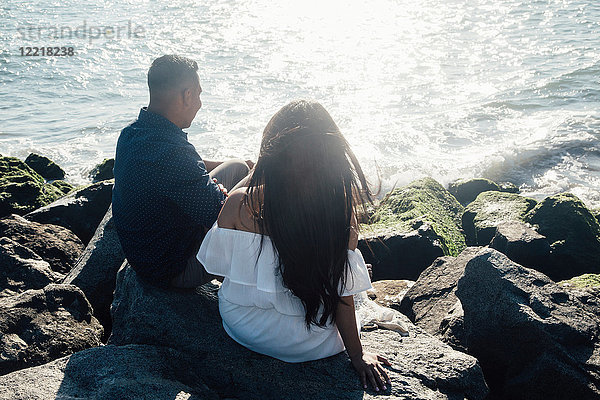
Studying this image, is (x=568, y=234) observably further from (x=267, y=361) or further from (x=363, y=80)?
(x=363, y=80)

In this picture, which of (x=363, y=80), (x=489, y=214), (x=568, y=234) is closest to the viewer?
(x=568, y=234)

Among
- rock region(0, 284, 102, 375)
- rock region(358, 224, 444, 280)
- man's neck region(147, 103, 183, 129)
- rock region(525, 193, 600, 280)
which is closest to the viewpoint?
rock region(0, 284, 102, 375)

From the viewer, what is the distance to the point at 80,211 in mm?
7305

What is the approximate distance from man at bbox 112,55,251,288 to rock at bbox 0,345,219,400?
818 mm

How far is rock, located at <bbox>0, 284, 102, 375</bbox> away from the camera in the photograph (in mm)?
3904

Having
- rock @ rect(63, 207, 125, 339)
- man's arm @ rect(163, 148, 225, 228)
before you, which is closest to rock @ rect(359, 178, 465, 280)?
man's arm @ rect(163, 148, 225, 228)

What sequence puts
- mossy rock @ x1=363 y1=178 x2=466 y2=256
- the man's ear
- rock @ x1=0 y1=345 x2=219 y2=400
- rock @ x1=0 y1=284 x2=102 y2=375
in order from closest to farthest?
rock @ x1=0 y1=345 x2=219 y2=400
rock @ x1=0 y1=284 x2=102 y2=375
the man's ear
mossy rock @ x1=363 y1=178 x2=466 y2=256

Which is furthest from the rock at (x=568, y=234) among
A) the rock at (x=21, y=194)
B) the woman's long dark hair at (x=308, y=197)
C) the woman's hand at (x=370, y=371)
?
the rock at (x=21, y=194)

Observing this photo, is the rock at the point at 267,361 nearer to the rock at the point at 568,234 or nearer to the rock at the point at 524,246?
the rock at the point at 524,246

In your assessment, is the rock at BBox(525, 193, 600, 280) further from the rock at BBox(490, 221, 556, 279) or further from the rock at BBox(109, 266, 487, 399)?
the rock at BBox(109, 266, 487, 399)

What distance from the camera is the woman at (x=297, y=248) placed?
3.14 meters

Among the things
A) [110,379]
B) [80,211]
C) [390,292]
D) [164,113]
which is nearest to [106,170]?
[80,211]

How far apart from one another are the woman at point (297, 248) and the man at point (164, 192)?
0.59 metres

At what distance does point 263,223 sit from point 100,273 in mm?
2797
